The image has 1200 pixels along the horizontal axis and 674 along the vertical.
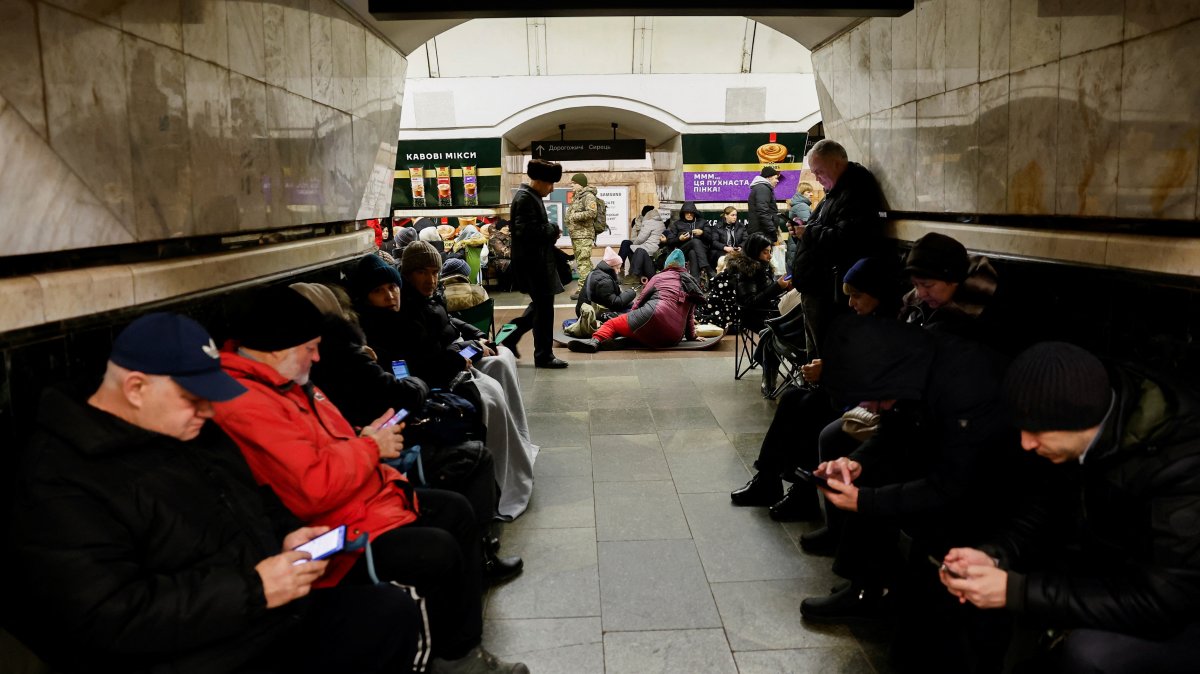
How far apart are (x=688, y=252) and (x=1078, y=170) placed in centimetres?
1065

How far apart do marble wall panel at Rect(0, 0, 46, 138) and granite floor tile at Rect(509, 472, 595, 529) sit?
9.70 ft

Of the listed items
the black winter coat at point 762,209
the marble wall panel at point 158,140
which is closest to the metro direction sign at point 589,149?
the black winter coat at point 762,209

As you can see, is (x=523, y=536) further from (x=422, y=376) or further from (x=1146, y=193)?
(x=1146, y=193)

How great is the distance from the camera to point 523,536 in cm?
438

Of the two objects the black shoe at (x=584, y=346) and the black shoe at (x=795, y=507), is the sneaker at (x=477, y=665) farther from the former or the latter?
the black shoe at (x=584, y=346)

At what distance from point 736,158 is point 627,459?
1165 cm

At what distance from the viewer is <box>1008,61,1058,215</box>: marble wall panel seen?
3.68m

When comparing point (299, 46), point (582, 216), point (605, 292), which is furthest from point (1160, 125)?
point (582, 216)

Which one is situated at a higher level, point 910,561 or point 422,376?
point 422,376

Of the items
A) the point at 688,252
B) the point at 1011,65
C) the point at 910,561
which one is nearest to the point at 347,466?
the point at 910,561

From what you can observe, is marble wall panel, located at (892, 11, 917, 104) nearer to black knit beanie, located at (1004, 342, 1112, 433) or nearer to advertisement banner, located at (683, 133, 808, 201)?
black knit beanie, located at (1004, 342, 1112, 433)

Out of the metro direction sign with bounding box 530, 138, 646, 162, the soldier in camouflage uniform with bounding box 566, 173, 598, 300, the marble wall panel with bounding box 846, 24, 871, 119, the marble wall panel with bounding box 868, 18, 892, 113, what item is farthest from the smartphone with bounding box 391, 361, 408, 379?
the metro direction sign with bounding box 530, 138, 646, 162

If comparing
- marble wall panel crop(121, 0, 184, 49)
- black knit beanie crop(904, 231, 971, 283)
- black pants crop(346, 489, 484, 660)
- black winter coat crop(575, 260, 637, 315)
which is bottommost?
black pants crop(346, 489, 484, 660)

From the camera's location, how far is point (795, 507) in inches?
178
